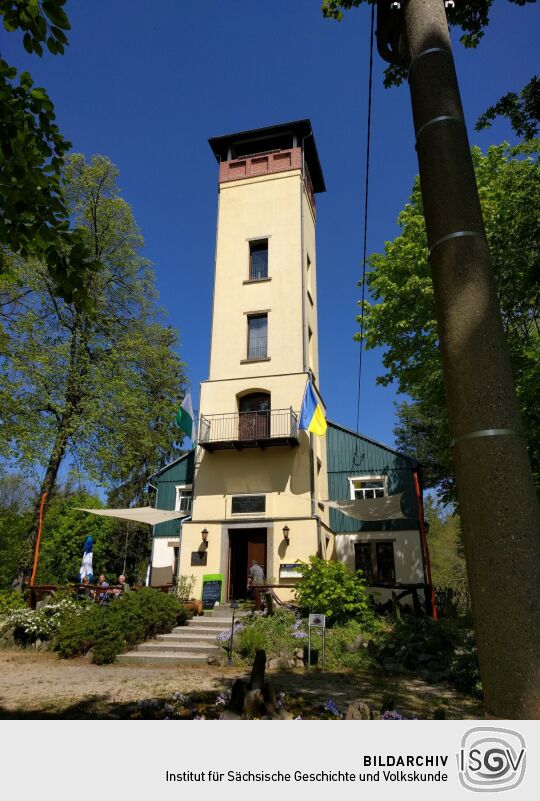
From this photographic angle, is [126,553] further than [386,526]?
Yes

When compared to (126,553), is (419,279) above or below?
above

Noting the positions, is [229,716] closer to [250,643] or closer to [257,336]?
[250,643]

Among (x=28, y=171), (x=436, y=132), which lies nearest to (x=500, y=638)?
(x=436, y=132)

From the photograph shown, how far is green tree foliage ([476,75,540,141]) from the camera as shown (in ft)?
19.4

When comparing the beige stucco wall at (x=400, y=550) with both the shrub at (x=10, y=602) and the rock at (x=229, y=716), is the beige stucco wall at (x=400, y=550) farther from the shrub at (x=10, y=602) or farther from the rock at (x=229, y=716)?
the rock at (x=229, y=716)

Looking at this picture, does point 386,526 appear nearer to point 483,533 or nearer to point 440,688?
point 440,688

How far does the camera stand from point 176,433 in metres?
25.9

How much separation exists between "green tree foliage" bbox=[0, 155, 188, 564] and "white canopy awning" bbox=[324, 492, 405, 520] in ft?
27.2

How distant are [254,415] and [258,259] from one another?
7.26 metres

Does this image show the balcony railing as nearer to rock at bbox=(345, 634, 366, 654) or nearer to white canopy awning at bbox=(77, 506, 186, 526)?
white canopy awning at bbox=(77, 506, 186, 526)

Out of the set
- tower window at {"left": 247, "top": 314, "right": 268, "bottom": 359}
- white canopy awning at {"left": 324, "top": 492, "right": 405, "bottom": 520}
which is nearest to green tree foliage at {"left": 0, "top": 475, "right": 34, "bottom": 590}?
tower window at {"left": 247, "top": 314, "right": 268, "bottom": 359}

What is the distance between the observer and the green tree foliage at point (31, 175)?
3.55 metres
